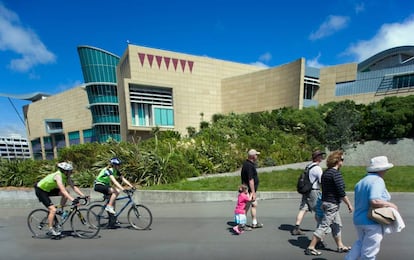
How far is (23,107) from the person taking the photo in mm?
71875

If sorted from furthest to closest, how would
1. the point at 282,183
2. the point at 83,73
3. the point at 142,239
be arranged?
the point at 83,73
the point at 282,183
the point at 142,239

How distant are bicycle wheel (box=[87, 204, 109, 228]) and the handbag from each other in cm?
502

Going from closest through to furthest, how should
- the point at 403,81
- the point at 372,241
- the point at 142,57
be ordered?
the point at 372,241
the point at 403,81
the point at 142,57

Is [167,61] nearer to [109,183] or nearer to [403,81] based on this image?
[403,81]

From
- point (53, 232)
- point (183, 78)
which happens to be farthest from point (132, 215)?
point (183, 78)

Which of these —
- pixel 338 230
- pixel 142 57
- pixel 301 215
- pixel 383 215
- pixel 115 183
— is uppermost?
pixel 142 57

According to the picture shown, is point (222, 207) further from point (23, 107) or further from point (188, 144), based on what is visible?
point (23, 107)

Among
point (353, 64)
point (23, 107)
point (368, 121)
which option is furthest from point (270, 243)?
point (23, 107)

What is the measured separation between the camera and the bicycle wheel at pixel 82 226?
201 inches

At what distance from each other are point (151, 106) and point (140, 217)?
31358 millimetres

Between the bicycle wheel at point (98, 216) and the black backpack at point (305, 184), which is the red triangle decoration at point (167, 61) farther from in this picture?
the black backpack at point (305, 184)

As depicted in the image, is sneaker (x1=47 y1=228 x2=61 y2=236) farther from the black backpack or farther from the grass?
the black backpack

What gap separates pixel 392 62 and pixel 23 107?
8961cm

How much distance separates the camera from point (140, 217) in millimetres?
5574
